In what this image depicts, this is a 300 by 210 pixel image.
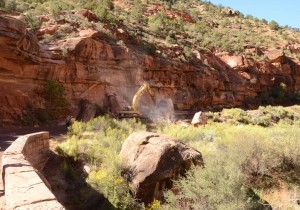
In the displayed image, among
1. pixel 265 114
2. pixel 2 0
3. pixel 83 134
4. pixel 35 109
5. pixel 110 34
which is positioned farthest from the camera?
pixel 265 114

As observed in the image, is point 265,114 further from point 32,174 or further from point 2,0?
point 32,174

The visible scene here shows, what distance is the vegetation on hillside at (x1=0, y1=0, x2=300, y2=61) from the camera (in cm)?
2691

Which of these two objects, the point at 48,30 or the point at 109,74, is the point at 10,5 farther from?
the point at 109,74

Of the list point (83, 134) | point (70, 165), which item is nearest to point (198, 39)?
point (83, 134)

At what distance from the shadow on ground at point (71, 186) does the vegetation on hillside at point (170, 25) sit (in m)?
14.4

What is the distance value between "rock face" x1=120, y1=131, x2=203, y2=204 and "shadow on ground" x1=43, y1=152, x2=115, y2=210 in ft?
3.28

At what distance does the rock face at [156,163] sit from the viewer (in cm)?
838

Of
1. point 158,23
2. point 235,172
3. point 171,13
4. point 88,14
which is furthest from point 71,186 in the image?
point 171,13

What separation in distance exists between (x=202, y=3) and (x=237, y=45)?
24569 mm

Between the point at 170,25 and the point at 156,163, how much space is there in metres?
35.2

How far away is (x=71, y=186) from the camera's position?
9320mm

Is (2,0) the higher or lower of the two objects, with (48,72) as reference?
higher

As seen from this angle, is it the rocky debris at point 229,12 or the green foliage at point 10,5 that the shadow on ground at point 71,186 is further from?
the rocky debris at point 229,12

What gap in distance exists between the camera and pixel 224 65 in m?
36.6
